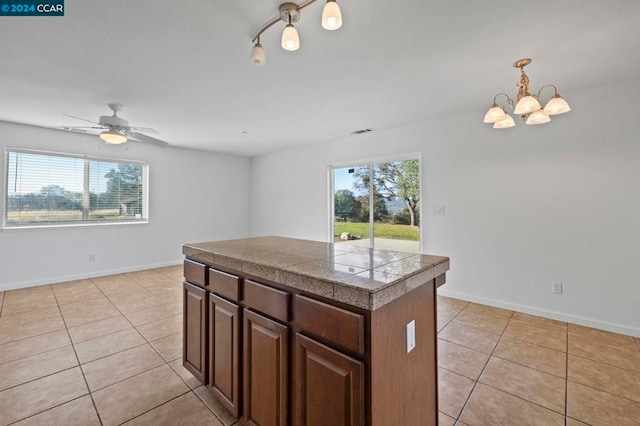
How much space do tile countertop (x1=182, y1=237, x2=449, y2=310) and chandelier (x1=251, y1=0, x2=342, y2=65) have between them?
1207 millimetres

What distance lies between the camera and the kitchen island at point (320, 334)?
100cm

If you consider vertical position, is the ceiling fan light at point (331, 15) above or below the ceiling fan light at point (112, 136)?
above

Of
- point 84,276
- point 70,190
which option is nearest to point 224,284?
point 84,276

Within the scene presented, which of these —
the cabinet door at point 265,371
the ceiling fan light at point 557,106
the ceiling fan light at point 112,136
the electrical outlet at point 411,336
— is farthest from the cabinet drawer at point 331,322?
the ceiling fan light at point 112,136

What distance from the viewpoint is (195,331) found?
187 centimetres

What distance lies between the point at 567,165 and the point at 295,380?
348 centimetres

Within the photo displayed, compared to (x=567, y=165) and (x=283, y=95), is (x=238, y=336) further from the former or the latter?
(x=567, y=165)

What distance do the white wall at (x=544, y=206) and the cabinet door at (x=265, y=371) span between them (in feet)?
10.3

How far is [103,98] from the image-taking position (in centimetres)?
303

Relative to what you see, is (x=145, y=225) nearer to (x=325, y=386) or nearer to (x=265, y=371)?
(x=265, y=371)

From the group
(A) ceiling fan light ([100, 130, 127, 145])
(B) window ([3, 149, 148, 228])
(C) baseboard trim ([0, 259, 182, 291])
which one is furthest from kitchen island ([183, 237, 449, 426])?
(B) window ([3, 149, 148, 228])

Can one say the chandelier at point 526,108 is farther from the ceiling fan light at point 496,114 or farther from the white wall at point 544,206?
the white wall at point 544,206

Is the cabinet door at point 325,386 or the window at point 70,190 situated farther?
the window at point 70,190

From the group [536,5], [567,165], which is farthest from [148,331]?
[567,165]
